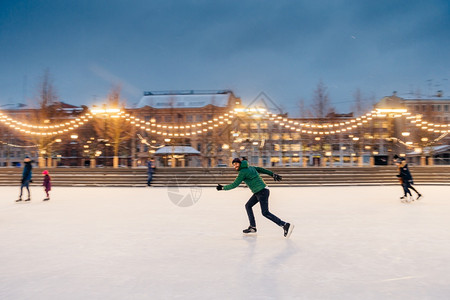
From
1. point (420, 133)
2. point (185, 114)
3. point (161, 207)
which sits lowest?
point (161, 207)

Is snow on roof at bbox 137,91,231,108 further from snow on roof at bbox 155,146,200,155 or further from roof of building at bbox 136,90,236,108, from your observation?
snow on roof at bbox 155,146,200,155

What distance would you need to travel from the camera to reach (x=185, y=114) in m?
59.6

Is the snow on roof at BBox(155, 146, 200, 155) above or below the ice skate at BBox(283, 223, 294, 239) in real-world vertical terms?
above

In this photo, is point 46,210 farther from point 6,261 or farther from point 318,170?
point 318,170

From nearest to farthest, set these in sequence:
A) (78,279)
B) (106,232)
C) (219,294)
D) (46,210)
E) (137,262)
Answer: (219,294)
(78,279)
(137,262)
(106,232)
(46,210)

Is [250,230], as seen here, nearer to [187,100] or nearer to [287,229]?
[287,229]

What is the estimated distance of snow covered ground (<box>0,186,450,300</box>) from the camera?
357cm

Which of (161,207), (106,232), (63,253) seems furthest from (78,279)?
(161,207)

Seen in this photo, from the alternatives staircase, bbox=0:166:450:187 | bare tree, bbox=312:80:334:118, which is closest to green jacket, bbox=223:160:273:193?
staircase, bbox=0:166:450:187

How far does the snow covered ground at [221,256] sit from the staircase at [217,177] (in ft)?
34.9

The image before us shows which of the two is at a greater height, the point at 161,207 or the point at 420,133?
the point at 420,133

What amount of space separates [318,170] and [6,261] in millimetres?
18498

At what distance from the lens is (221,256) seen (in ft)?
16.3

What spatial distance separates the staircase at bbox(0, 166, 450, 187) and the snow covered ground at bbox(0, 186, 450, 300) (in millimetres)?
10626
